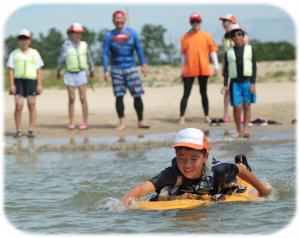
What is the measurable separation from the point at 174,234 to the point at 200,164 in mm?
1117

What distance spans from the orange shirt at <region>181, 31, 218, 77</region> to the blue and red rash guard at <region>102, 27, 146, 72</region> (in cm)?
97

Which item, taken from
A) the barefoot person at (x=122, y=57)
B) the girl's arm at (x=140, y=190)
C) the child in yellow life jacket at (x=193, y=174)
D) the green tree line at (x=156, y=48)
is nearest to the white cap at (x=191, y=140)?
the child in yellow life jacket at (x=193, y=174)

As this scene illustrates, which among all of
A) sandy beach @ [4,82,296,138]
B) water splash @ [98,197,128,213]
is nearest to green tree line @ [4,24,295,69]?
sandy beach @ [4,82,296,138]

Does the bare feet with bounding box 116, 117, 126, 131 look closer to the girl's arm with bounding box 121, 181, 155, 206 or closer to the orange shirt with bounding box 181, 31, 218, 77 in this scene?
the orange shirt with bounding box 181, 31, 218, 77

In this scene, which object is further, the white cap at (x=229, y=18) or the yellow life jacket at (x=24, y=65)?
the white cap at (x=229, y=18)

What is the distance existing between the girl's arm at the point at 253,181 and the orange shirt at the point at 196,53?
673 cm

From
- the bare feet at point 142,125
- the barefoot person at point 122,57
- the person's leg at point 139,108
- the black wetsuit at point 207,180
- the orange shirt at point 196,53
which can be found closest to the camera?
the black wetsuit at point 207,180

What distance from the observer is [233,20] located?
47.1 ft

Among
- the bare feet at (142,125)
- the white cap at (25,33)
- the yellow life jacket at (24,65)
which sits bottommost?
the bare feet at (142,125)

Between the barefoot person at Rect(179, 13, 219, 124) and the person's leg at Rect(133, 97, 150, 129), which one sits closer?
the person's leg at Rect(133, 97, 150, 129)

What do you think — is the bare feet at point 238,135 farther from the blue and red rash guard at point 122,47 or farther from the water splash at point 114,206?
the water splash at point 114,206

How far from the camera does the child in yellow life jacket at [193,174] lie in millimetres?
7363

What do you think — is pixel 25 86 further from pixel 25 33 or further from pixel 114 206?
pixel 114 206

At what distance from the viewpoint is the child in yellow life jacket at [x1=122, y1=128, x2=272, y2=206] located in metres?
7.36
